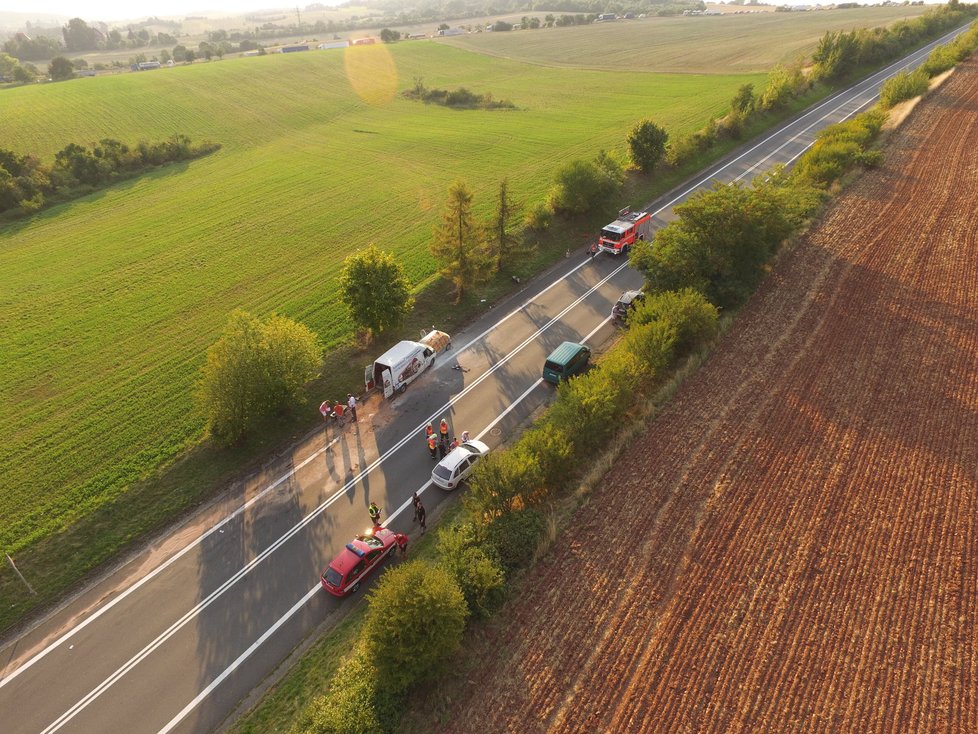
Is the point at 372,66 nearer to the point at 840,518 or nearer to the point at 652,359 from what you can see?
the point at 652,359

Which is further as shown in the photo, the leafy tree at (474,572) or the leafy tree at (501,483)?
the leafy tree at (501,483)

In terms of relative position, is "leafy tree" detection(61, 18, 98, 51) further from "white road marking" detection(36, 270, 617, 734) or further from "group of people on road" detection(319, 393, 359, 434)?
"white road marking" detection(36, 270, 617, 734)

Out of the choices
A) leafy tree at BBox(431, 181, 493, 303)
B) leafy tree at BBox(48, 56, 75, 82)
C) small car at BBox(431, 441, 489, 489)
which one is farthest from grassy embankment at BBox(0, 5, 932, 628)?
leafy tree at BBox(48, 56, 75, 82)

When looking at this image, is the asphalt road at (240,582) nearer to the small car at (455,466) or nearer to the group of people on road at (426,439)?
the group of people on road at (426,439)

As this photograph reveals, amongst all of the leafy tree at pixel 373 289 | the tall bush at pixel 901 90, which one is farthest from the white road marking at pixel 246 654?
the tall bush at pixel 901 90

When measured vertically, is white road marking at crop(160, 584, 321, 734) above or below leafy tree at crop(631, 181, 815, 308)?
below

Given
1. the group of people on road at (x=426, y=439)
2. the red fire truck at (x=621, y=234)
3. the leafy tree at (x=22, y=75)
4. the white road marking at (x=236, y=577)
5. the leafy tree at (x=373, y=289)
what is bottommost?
the white road marking at (x=236, y=577)

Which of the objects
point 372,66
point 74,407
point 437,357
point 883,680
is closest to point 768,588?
point 883,680

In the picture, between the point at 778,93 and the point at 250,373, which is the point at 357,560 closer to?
the point at 250,373
